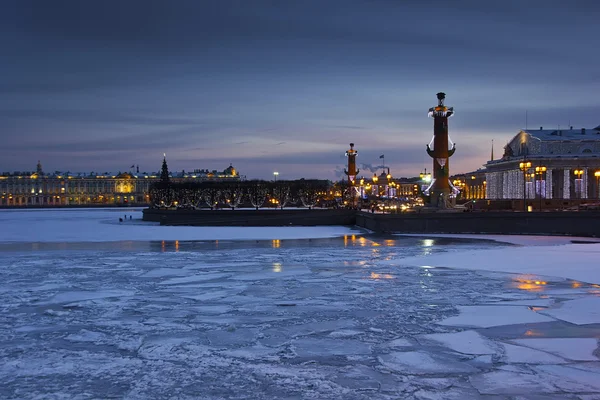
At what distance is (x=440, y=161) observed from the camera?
5150 centimetres

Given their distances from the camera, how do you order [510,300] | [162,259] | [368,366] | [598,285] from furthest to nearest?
[162,259] → [598,285] → [510,300] → [368,366]

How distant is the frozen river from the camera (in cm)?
839

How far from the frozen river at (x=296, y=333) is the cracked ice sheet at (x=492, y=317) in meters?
0.04

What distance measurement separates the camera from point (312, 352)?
33.0 ft

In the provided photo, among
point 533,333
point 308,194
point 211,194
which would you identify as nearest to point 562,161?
point 308,194

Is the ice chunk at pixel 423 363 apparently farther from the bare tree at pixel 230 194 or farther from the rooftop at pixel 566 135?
the bare tree at pixel 230 194

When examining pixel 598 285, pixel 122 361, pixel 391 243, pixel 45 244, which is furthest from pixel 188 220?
pixel 122 361

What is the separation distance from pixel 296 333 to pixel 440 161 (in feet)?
138

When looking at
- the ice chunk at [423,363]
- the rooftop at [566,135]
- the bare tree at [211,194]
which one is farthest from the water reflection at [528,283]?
the bare tree at [211,194]

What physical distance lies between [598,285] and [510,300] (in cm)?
374

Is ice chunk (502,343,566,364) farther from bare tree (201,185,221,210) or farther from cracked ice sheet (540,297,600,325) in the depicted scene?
bare tree (201,185,221,210)

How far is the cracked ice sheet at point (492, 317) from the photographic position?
12.1 m

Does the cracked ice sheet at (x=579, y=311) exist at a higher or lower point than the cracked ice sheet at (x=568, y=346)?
higher

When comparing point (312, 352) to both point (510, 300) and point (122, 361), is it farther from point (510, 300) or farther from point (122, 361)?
point (510, 300)
